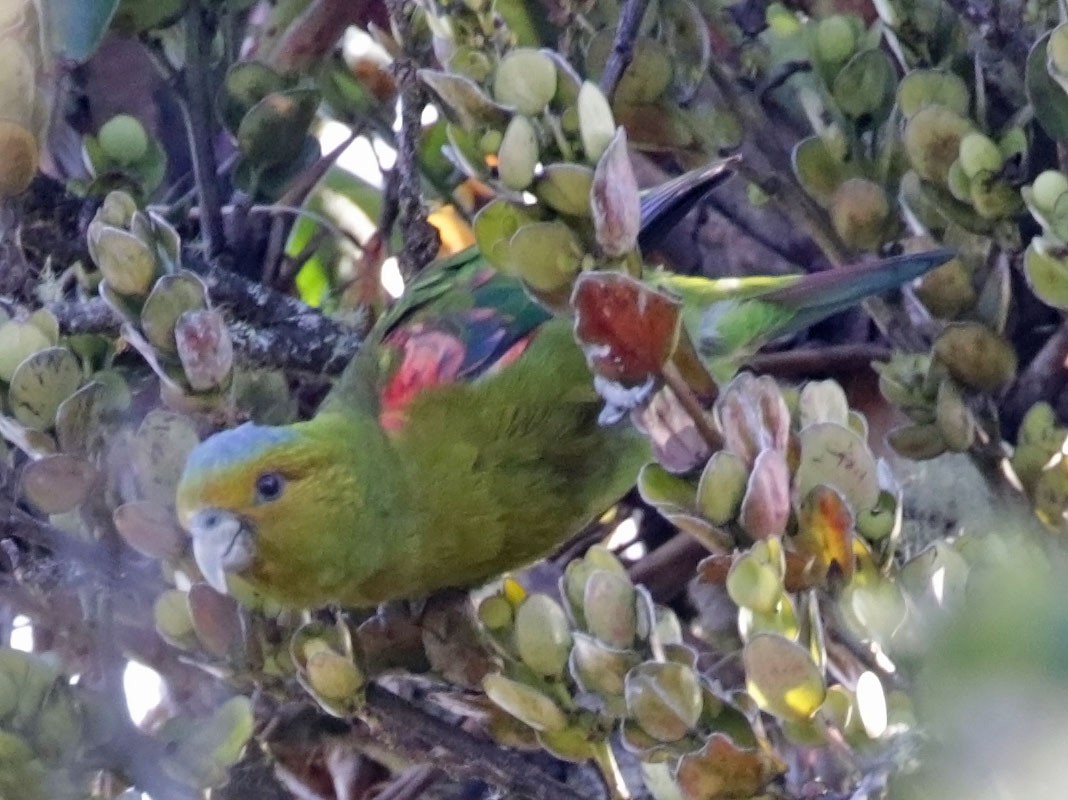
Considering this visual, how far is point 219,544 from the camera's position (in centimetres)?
88

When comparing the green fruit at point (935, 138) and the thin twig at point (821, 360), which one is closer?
the green fruit at point (935, 138)

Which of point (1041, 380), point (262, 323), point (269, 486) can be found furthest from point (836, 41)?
point (269, 486)

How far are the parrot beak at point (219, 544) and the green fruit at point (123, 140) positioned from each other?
0.25m

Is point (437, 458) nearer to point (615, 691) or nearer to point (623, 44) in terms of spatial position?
point (623, 44)

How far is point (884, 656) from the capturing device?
0.49m

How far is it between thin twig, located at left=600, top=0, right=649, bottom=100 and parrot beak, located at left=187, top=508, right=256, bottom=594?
0.37 m

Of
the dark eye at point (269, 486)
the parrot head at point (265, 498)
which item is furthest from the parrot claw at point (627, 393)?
the dark eye at point (269, 486)

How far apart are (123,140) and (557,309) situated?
469mm

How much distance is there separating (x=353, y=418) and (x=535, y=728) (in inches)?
21.8

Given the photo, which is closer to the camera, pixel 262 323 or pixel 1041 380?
pixel 1041 380

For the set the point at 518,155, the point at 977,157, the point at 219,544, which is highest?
the point at 518,155

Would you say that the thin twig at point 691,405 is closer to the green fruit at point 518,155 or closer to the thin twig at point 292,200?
the green fruit at point 518,155

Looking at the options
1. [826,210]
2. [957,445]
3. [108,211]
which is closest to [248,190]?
[108,211]

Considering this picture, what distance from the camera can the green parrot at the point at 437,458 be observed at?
1.00 metres
